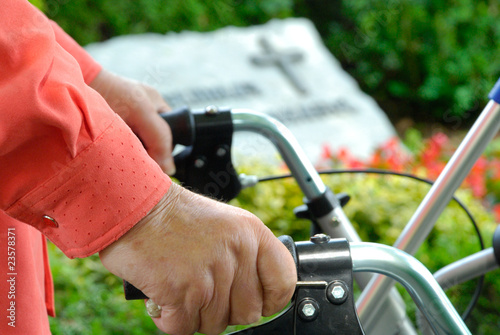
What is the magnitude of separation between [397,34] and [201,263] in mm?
5560

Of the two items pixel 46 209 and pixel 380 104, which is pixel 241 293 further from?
pixel 380 104

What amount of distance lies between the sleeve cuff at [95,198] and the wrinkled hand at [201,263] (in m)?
0.02

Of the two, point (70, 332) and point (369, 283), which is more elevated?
point (369, 283)

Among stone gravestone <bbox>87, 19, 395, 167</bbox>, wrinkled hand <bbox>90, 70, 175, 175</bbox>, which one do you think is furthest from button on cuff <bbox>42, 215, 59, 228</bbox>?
stone gravestone <bbox>87, 19, 395, 167</bbox>

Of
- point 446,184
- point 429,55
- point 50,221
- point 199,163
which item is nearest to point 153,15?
point 429,55

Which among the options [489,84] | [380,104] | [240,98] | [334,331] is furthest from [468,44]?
[334,331]

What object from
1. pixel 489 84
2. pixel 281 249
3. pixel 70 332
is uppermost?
pixel 281 249

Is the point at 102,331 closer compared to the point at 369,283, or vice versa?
the point at 369,283

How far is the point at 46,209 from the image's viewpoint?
27.0 inches

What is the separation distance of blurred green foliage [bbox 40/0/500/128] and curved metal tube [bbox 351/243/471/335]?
477 cm

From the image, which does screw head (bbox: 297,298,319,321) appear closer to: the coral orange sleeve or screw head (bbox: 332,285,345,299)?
screw head (bbox: 332,285,345,299)

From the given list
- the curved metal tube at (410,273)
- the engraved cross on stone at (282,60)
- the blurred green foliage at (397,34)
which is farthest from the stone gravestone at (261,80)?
the curved metal tube at (410,273)

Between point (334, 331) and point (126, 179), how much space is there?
0.33 meters

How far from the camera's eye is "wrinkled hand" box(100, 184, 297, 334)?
2.23ft
